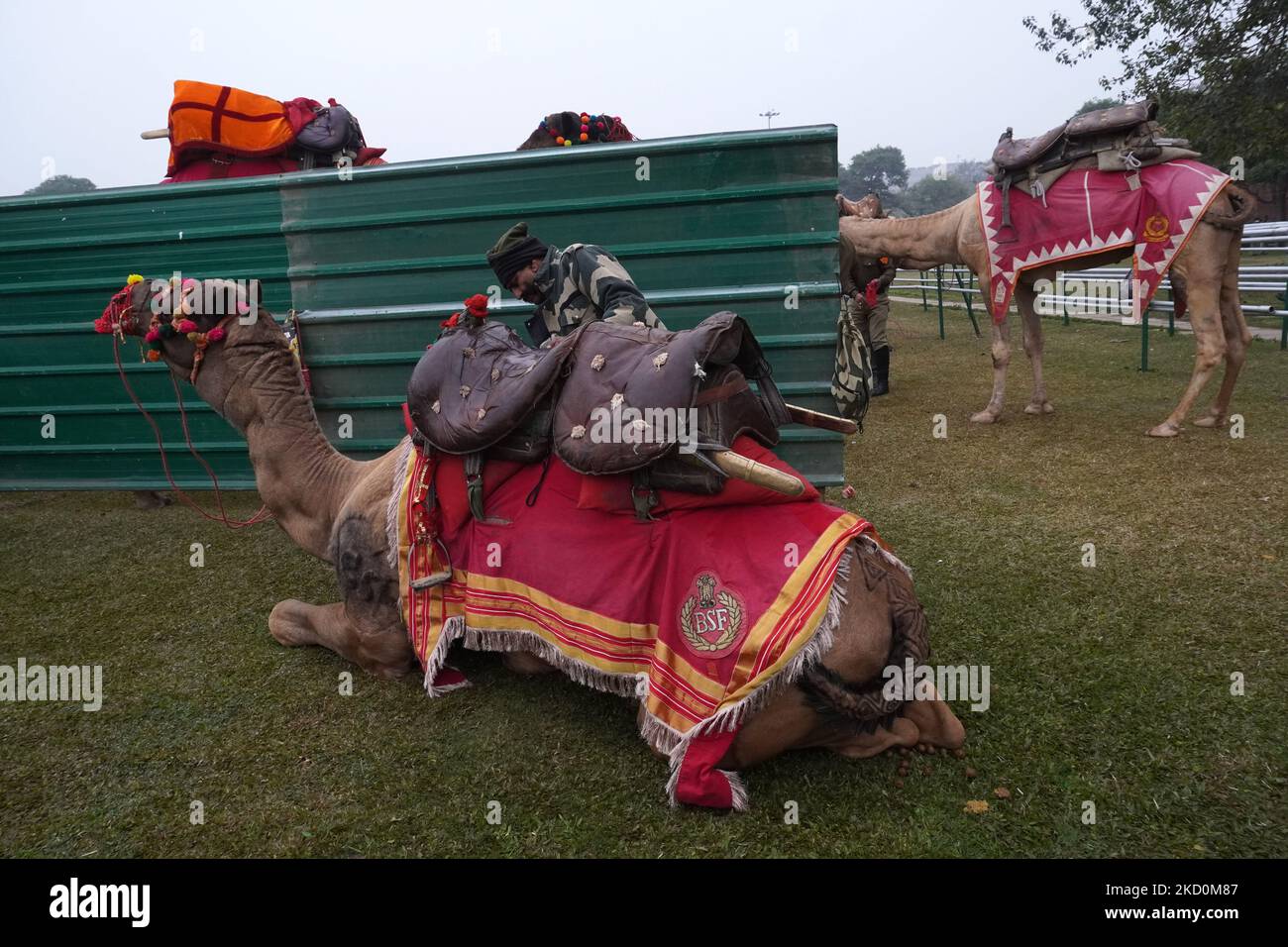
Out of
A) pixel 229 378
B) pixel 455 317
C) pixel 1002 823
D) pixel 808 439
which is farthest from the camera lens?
pixel 808 439

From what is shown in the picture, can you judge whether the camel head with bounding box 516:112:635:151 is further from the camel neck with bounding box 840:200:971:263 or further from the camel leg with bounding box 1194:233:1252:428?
the camel leg with bounding box 1194:233:1252:428

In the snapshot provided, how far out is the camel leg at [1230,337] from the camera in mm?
6480

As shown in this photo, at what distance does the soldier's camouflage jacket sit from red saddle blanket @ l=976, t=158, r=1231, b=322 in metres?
4.46

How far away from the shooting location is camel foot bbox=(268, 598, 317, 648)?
3.87 meters

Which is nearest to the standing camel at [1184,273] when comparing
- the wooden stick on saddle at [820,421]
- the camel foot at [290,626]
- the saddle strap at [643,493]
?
the wooden stick on saddle at [820,421]

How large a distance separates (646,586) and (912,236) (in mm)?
6332

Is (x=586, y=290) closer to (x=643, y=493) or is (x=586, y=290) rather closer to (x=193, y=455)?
(x=643, y=493)

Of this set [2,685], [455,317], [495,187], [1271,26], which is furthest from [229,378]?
[1271,26]

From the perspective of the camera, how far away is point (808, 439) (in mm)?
4805

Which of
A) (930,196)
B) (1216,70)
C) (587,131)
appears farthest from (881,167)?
(587,131)

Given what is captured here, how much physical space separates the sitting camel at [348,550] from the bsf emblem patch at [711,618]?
308 millimetres

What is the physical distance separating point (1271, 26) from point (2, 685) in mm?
15512

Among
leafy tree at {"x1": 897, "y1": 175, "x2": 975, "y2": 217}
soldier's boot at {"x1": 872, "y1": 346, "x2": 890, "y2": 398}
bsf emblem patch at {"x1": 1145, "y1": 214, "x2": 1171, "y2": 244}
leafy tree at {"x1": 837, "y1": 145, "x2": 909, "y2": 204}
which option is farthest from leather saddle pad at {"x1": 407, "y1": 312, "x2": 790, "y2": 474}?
leafy tree at {"x1": 837, "y1": 145, "x2": 909, "y2": 204}

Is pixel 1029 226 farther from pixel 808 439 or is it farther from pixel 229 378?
pixel 229 378
